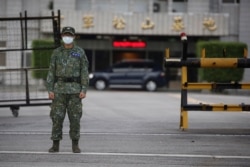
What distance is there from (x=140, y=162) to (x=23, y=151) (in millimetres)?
1965

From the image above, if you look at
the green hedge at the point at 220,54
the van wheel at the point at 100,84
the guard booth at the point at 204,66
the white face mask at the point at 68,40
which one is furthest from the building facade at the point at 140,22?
the white face mask at the point at 68,40

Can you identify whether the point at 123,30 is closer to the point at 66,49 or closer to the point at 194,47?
the point at 194,47

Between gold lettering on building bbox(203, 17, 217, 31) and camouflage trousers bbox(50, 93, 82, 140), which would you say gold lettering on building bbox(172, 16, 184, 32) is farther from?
camouflage trousers bbox(50, 93, 82, 140)

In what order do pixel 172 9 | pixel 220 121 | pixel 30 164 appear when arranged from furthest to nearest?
pixel 172 9, pixel 220 121, pixel 30 164

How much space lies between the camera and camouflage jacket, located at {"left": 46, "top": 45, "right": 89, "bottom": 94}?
8.80 metres

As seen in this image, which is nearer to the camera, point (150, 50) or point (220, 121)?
point (220, 121)

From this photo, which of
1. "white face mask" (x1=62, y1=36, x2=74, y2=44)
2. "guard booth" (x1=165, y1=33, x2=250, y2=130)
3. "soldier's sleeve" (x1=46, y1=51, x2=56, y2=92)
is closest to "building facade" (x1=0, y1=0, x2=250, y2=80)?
"guard booth" (x1=165, y1=33, x2=250, y2=130)

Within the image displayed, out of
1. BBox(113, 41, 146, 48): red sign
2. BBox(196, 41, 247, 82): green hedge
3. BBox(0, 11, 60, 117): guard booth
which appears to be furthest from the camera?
BBox(113, 41, 146, 48): red sign

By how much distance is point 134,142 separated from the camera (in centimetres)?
1006

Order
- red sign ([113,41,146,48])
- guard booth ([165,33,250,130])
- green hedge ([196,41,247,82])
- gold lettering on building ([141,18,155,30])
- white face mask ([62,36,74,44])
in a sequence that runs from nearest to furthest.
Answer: white face mask ([62,36,74,44]) < guard booth ([165,33,250,130]) < green hedge ([196,41,247,82]) < gold lettering on building ([141,18,155,30]) < red sign ([113,41,146,48])

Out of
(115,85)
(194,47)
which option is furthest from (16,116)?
(194,47)

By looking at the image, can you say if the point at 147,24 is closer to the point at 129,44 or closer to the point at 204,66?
the point at 129,44

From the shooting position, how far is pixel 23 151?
897 centimetres

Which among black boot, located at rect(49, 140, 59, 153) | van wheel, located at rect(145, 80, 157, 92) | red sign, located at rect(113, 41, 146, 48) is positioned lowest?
van wheel, located at rect(145, 80, 157, 92)
